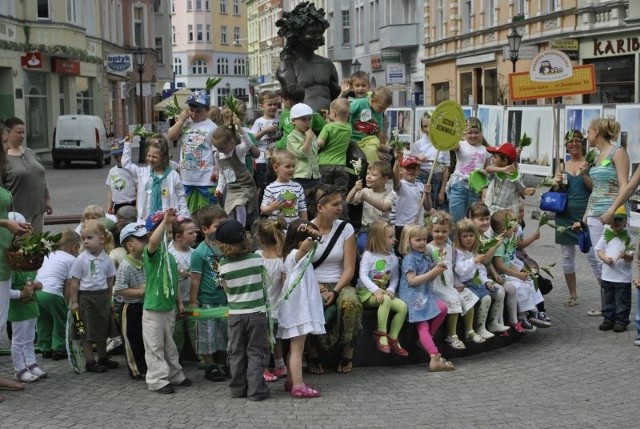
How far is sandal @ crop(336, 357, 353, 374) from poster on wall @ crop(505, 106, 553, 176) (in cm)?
1399

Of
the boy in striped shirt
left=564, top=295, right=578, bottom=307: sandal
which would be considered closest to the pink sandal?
the boy in striped shirt

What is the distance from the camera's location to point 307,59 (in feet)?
36.0

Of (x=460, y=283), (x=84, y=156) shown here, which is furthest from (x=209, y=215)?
(x=84, y=156)

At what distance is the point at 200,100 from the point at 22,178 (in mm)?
1870

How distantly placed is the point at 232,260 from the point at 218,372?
41.6 inches

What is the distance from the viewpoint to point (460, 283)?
8.23 m

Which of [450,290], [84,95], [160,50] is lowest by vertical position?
[450,290]

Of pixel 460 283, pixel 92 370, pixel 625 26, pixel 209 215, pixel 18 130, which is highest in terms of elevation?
pixel 625 26

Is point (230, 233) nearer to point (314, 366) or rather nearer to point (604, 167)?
point (314, 366)

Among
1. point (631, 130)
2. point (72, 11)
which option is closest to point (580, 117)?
point (631, 130)

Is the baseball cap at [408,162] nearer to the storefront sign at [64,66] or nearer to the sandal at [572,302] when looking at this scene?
the sandal at [572,302]

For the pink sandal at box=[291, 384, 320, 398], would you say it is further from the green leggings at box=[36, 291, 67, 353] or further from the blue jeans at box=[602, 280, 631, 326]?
the blue jeans at box=[602, 280, 631, 326]

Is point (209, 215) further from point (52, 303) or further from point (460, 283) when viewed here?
point (460, 283)

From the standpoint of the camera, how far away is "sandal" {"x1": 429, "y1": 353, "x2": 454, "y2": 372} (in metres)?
7.65
